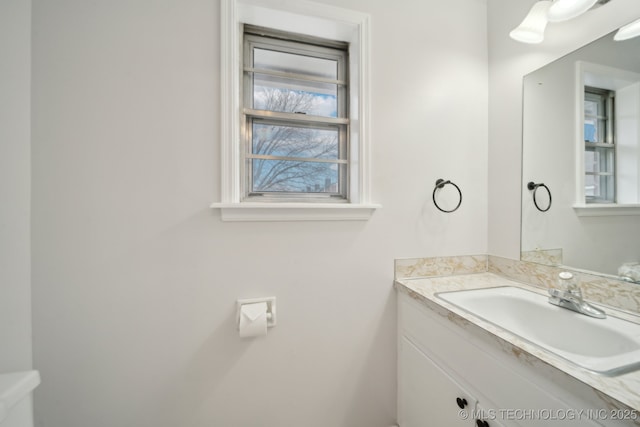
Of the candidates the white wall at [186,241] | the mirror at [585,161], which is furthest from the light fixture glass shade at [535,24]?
the white wall at [186,241]

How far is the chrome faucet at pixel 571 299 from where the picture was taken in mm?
856

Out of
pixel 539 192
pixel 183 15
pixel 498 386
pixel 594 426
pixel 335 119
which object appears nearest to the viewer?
pixel 594 426

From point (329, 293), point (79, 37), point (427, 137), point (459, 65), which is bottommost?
point (329, 293)

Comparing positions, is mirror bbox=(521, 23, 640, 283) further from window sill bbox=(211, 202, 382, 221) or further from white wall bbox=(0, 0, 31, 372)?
white wall bbox=(0, 0, 31, 372)

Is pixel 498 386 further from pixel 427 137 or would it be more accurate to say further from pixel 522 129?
pixel 522 129

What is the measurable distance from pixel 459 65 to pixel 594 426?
1.54 metres

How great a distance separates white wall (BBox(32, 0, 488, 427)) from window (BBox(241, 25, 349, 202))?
0.20 metres

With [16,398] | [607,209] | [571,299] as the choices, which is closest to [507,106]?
[607,209]

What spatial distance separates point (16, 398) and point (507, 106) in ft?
7.56

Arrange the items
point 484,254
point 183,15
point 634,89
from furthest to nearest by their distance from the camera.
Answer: point 484,254
point 183,15
point 634,89

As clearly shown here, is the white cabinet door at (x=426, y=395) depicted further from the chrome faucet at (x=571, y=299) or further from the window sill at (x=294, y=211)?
the window sill at (x=294, y=211)

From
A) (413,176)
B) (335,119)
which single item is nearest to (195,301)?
(335,119)

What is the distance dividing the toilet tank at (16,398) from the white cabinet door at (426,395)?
1394mm

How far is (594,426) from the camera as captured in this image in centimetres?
51
